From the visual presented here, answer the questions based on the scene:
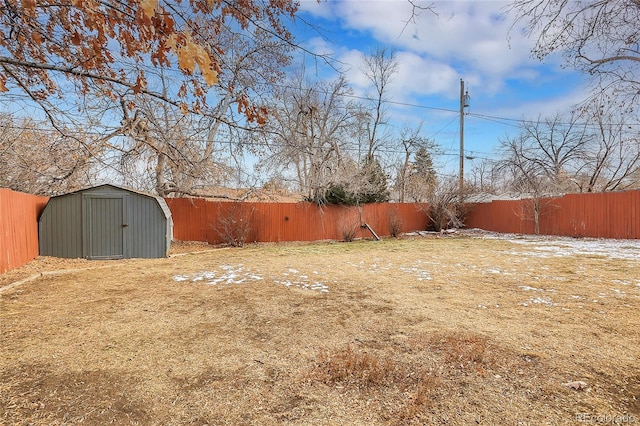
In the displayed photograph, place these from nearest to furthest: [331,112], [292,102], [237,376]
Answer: [237,376], [292,102], [331,112]

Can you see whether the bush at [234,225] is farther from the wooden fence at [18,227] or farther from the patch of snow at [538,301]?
the patch of snow at [538,301]

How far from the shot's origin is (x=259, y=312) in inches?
151

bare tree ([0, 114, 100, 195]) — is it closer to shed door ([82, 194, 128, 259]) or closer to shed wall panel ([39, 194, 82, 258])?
shed wall panel ([39, 194, 82, 258])

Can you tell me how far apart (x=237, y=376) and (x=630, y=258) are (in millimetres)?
9259

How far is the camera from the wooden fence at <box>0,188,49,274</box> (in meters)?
5.65

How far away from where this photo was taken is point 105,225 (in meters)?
7.94

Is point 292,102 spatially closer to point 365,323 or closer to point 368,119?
point 368,119

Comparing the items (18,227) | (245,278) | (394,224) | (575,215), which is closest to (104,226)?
(18,227)

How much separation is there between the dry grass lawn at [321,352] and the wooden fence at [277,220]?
6.34 metres

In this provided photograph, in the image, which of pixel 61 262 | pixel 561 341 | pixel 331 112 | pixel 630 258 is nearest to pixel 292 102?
pixel 331 112

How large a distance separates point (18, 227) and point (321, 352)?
22.6 ft

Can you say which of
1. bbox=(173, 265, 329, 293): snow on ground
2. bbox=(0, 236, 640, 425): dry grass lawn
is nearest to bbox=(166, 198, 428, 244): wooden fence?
bbox=(173, 265, 329, 293): snow on ground

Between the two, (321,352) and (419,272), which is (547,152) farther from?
(321,352)

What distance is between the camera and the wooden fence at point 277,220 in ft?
38.2
